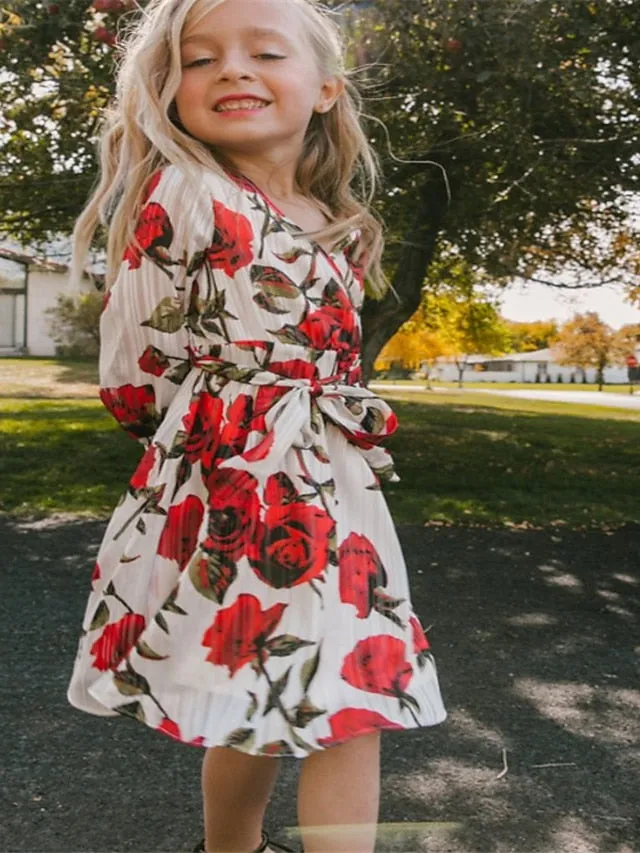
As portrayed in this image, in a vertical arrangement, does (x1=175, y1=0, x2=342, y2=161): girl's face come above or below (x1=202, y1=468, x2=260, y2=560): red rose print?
above

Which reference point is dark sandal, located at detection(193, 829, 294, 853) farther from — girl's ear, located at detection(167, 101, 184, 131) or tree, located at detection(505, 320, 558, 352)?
tree, located at detection(505, 320, 558, 352)

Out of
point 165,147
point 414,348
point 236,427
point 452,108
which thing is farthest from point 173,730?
point 414,348

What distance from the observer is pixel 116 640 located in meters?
1.77

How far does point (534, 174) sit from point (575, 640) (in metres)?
4.84

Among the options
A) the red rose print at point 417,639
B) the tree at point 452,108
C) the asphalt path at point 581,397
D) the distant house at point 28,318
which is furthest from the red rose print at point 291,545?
the distant house at point 28,318

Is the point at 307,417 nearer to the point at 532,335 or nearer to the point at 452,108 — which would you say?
the point at 452,108

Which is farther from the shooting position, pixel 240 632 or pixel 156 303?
pixel 156 303

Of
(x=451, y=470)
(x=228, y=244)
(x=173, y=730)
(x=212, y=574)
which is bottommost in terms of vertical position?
(x=451, y=470)

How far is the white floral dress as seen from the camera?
1.63 m

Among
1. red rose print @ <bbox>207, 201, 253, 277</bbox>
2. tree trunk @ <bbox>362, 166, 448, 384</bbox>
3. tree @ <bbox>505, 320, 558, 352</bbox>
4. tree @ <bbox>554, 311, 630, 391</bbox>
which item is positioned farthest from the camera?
tree @ <bbox>505, 320, 558, 352</bbox>

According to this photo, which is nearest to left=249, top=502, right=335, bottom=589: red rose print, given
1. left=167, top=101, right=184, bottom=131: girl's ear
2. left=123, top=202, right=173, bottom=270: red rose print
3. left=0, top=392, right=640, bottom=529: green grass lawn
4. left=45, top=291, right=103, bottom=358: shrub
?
left=123, top=202, right=173, bottom=270: red rose print

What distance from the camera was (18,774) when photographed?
9.53 feet

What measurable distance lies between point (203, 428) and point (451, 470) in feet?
29.8

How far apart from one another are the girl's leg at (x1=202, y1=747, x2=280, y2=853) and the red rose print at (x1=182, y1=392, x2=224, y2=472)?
1.77 feet
